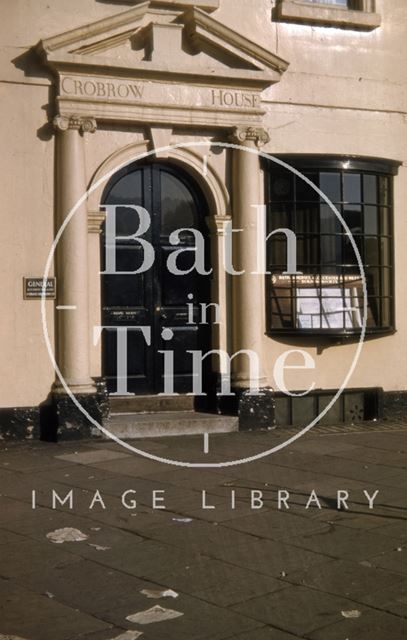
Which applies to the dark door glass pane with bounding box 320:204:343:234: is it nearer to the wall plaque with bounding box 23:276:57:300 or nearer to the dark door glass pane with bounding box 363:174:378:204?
the dark door glass pane with bounding box 363:174:378:204

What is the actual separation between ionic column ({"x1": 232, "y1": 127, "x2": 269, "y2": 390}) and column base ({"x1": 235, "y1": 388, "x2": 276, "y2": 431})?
0.40 feet

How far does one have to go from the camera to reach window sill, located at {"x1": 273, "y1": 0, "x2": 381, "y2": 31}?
1248 centimetres

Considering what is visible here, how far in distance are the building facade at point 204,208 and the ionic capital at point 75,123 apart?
0.01 m

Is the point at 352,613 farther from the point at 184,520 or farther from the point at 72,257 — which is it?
the point at 72,257

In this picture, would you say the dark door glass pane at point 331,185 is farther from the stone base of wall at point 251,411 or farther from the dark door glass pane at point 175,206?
the stone base of wall at point 251,411

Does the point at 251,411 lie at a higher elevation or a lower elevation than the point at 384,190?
lower

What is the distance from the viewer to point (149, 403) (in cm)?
1204

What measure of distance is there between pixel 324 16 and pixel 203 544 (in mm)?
8360

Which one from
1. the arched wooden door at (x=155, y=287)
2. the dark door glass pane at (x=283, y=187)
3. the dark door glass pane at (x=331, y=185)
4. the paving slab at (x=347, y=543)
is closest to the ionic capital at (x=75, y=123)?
the arched wooden door at (x=155, y=287)

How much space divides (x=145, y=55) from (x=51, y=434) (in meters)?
4.80

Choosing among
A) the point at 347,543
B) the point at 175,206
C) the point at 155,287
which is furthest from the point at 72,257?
the point at 347,543

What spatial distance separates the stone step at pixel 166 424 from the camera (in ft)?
37.2

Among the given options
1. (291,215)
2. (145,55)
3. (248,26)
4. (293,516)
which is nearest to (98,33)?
(145,55)

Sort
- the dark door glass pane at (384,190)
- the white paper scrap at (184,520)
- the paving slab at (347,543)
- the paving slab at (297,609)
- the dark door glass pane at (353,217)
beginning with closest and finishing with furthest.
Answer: the paving slab at (297,609)
the paving slab at (347,543)
the white paper scrap at (184,520)
the dark door glass pane at (353,217)
the dark door glass pane at (384,190)
